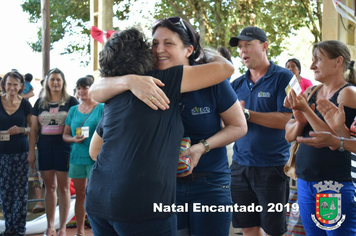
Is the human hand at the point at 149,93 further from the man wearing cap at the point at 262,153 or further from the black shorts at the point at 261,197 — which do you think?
the black shorts at the point at 261,197

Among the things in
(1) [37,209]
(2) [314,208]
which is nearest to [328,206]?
(2) [314,208]

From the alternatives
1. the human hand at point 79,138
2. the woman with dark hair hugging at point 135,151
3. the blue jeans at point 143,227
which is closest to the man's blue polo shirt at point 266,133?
the woman with dark hair hugging at point 135,151

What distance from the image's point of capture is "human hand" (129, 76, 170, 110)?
6.44 ft

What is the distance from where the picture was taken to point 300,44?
23297mm

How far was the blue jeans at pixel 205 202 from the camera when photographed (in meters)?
2.29

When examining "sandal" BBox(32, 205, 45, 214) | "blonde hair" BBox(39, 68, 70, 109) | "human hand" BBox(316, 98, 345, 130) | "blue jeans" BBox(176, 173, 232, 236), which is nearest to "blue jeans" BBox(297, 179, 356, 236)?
"human hand" BBox(316, 98, 345, 130)

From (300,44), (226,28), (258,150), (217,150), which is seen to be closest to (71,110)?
(258,150)

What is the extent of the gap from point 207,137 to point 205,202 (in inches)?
14.7

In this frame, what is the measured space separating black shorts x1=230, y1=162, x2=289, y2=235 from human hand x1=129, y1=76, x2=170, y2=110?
→ 1782 mm

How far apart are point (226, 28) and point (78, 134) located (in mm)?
8702

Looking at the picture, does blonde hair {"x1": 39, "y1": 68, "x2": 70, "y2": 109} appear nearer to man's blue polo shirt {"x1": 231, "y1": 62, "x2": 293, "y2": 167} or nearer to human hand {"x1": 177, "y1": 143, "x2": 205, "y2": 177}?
man's blue polo shirt {"x1": 231, "y1": 62, "x2": 293, "y2": 167}

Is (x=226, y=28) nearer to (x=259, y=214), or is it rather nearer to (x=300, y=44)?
(x=259, y=214)

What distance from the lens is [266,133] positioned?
11.7 feet

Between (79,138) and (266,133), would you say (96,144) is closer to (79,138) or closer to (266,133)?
(266,133)
